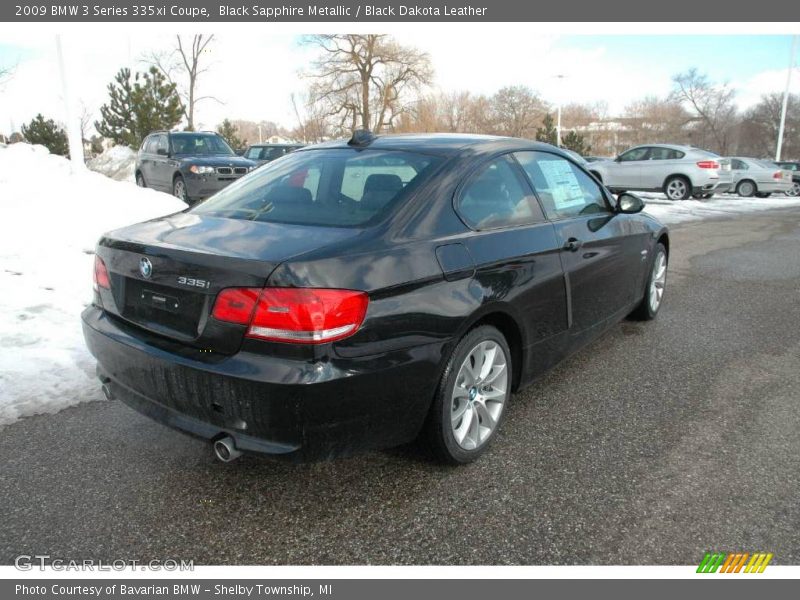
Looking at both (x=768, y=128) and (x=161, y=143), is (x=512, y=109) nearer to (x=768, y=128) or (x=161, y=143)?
(x=768, y=128)

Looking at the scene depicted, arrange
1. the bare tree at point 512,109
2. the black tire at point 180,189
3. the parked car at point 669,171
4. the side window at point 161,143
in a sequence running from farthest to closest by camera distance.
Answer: the bare tree at point 512,109
the parked car at point 669,171
the side window at point 161,143
the black tire at point 180,189

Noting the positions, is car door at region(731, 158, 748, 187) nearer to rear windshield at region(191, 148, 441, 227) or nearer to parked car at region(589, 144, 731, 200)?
parked car at region(589, 144, 731, 200)

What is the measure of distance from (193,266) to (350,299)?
2.14ft

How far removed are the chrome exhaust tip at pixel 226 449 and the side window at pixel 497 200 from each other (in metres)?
1.44

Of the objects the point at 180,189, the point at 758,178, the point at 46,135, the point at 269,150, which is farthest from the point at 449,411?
the point at 46,135

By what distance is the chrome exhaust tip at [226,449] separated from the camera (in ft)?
7.31

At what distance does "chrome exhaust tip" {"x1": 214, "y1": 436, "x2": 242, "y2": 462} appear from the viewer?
2.23 m

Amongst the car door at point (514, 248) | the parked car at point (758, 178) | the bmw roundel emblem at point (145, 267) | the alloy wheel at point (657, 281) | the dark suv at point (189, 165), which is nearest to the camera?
the bmw roundel emblem at point (145, 267)

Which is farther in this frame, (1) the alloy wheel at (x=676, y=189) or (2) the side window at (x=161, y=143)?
(1) the alloy wheel at (x=676, y=189)

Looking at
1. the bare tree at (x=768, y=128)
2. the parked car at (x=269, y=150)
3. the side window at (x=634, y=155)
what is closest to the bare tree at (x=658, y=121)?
the bare tree at (x=768, y=128)

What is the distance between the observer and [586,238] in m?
3.62

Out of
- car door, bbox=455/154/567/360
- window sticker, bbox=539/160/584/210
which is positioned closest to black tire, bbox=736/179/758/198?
window sticker, bbox=539/160/584/210

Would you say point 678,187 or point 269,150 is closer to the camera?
point 269,150

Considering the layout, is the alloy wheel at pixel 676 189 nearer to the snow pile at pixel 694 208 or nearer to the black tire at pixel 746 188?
the snow pile at pixel 694 208
